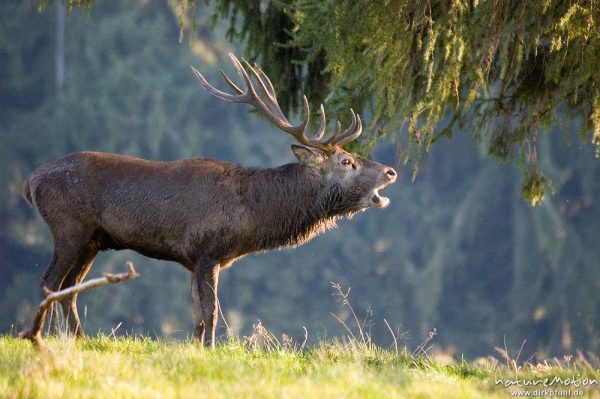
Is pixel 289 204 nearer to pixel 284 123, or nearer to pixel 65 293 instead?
pixel 284 123

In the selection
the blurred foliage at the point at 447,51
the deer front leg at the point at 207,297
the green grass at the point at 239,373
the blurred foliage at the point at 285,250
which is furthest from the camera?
the blurred foliage at the point at 285,250

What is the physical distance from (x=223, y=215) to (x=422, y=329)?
24.4 meters

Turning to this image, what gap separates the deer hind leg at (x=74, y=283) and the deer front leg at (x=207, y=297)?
3.11ft

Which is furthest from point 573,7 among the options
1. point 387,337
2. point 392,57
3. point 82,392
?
point 387,337

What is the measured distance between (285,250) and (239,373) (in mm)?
27373

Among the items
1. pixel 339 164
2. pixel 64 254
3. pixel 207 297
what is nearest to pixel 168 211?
pixel 207 297

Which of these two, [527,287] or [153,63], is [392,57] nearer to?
[527,287]

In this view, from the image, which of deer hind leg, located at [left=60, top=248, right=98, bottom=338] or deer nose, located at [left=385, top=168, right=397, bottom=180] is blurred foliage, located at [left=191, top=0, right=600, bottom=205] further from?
deer hind leg, located at [left=60, top=248, right=98, bottom=338]

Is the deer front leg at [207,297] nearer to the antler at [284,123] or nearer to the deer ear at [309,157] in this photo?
the deer ear at [309,157]

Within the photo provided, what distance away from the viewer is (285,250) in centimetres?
3381

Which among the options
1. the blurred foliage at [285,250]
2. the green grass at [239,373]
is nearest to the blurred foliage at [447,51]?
the green grass at [239,373]

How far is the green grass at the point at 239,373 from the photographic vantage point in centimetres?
594

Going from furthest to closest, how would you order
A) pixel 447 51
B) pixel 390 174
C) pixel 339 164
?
pixel 339 164, pixel 390 174, pixel 447 51

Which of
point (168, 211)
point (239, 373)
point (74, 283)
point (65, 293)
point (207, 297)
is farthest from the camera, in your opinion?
point (74, 283)
